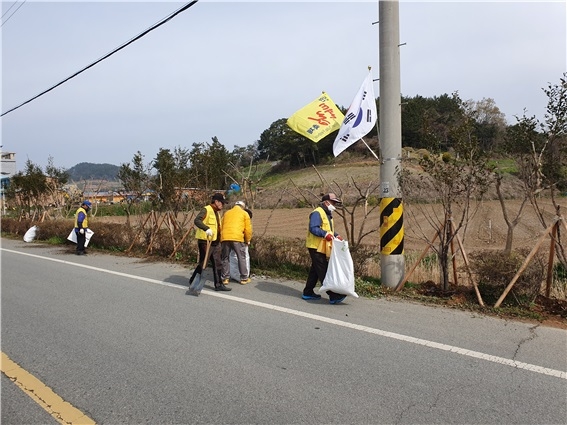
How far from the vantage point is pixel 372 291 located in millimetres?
7562

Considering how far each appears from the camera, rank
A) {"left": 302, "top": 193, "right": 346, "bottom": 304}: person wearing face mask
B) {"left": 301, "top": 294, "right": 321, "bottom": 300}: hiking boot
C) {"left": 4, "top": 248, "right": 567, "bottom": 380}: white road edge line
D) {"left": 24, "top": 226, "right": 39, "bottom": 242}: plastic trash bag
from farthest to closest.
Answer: {"left": 24, "top": 226, "right": 39, "bottom": 242}: plastic trash bag < {"left": 301, "top": 294, "right": 321, "bottom": 300}: hiking boot < {"left": 302, "top": 193, "right": 346, "bottom": 304}: person wearing face mask < {"left": 4, "top": 248, "right": 567, "bottom": 380}: white road edge line

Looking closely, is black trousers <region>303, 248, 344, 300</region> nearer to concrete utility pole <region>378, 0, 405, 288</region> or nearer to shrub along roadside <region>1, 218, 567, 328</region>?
shrub along roadside <region>1, 218, 567, 328</region>

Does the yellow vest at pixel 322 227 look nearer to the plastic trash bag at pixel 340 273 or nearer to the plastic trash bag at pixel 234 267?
the plastic trash bag at pixel 340 273

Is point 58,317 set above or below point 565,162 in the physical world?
below

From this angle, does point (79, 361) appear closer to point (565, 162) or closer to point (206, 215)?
point (206, 215)

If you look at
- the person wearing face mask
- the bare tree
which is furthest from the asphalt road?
the bare tree

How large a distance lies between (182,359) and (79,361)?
1.12 metres

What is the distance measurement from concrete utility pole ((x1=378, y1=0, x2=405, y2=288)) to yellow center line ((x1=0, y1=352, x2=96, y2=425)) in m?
5.26

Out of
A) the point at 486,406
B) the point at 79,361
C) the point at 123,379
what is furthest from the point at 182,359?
→ the point at 486,406

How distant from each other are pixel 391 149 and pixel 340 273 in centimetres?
237

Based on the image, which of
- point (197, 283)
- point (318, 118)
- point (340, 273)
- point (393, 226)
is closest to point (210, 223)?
Result: point (197, 283)

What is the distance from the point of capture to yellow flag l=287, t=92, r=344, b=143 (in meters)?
9.22

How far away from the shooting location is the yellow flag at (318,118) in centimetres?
922

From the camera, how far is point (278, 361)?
4730mm
